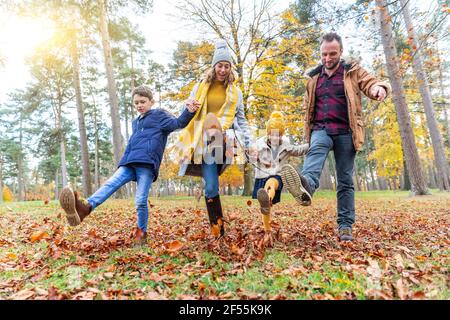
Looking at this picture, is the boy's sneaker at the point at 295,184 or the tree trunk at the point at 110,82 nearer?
the boy's sneaker at the point at 295,184

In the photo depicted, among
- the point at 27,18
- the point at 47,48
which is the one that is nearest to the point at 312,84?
the point at 27,18

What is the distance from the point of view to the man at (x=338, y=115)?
12.0 ft

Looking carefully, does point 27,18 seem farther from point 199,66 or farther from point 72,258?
point 72,258

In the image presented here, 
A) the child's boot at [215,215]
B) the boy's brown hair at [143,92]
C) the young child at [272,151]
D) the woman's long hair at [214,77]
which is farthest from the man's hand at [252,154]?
the boy's brown hair at [143,92]

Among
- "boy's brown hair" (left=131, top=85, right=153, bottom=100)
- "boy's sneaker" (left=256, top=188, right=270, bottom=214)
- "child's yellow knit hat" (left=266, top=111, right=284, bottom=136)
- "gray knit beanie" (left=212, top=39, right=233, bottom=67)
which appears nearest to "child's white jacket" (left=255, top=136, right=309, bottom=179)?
"child's yellow knit hat" (left=266, top=111, right=284, bottom=136)

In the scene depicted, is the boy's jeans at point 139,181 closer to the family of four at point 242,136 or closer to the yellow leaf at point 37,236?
the family of four at point 242,136

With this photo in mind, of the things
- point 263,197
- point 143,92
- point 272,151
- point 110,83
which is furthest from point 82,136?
point 263,197

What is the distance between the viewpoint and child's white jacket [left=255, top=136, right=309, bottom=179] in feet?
13.9

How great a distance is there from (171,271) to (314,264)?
128 centimetres

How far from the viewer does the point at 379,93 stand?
3438 mm

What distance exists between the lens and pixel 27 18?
12.3 m

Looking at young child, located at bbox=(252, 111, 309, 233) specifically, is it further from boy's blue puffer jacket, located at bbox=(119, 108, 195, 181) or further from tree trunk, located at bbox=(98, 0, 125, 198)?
tree trunk, located at bbox=(98, 0, 125, 198)

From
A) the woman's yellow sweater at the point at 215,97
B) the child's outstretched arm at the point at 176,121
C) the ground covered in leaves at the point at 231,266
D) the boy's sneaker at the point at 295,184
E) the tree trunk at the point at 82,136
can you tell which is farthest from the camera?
the tree trunk at the point at 82,136
